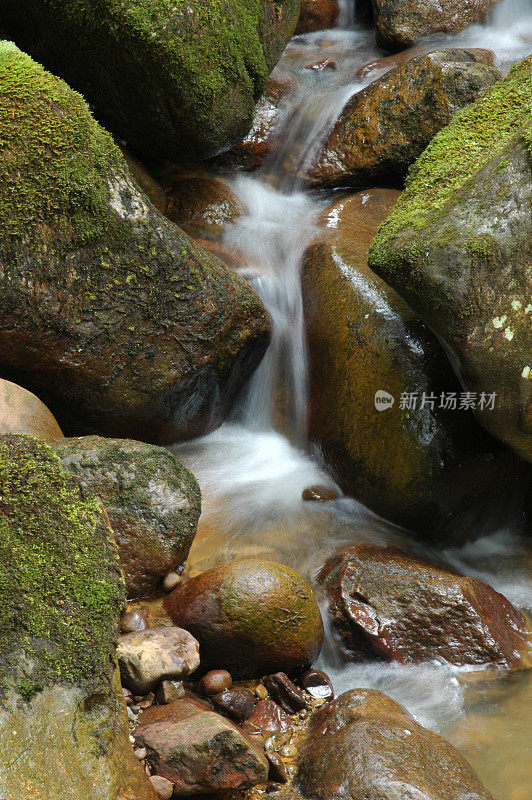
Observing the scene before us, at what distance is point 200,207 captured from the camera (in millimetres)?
6641

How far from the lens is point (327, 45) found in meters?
9.05

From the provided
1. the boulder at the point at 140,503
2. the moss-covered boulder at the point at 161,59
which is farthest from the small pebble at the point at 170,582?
the moss-covered boulder at the point at 161,59

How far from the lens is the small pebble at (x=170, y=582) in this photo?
401cm

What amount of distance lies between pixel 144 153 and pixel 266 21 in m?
1.62

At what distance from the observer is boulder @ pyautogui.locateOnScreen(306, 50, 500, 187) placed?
22.3 ft

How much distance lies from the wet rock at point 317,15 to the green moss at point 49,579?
883cm

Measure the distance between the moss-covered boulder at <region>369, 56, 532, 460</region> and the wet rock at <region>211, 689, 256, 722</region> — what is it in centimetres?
227

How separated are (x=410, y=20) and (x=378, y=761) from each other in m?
8.34

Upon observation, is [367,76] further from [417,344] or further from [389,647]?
[389,647]

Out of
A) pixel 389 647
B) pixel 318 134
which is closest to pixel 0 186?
pixel 389 647

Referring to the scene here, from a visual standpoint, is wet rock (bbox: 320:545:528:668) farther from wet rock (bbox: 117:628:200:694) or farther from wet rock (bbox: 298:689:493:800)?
wet rock (bbox: 117:628:200:694)

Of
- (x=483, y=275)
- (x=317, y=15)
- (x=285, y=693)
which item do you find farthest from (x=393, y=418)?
(x=317, y=15)

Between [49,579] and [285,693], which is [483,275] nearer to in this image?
[285,693]

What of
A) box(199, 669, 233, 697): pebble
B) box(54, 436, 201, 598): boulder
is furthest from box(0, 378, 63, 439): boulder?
box(199, 669, 233, 697): pebble
